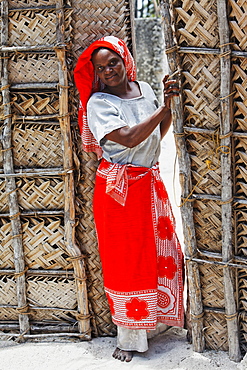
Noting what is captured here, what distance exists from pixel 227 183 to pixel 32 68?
149cm

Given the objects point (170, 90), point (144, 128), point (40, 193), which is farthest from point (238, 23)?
point (40, 193)

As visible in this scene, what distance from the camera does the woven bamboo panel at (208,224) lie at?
2729mm

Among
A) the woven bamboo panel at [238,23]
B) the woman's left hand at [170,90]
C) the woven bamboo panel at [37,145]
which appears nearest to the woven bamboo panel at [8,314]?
the woven bamboo panel at [37,145]

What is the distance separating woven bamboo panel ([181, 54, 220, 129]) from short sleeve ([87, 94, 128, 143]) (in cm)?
41

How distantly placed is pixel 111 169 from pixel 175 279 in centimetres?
86

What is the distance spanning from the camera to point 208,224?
109 inches

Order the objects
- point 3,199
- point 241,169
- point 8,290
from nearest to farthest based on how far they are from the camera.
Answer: point 241,169
point 3,199
point 8,290

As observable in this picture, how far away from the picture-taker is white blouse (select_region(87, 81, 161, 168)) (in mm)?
2773

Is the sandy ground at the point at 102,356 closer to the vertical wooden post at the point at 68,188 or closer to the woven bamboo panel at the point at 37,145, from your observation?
the vertical wooden post at the point at 68,188

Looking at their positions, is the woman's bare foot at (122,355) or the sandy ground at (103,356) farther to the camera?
the woman's bare foot at (122,355)

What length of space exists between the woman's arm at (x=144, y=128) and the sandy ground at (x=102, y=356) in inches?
18.7

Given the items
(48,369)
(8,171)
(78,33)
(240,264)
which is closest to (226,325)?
(240,264)

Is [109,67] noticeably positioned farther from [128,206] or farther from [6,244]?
[6,244]

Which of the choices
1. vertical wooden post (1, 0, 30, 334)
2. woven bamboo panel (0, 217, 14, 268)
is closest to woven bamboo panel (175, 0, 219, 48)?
vertical wooden post (1, 0, 30, 334)
